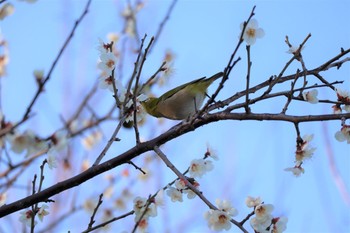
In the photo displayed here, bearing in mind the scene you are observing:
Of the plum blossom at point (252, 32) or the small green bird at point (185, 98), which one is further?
the small green bird at point (185, 98)

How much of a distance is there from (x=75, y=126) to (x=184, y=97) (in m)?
0.98

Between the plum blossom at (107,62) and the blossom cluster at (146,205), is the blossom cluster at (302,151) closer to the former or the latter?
the blossom cluster at (146,205)

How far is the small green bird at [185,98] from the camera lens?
9.92 ft

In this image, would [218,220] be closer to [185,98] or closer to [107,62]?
[107,62]

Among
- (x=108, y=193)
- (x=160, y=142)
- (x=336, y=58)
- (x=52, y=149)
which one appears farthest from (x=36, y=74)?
(x=108, y=193)

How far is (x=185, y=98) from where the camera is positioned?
306 cm

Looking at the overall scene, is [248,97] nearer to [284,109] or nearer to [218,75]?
[284,109]

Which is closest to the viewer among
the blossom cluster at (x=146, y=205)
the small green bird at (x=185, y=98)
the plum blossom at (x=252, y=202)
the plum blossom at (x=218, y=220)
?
the plum blossom at (x=218, y=220)

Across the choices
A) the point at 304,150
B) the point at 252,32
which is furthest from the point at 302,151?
the point at 252,32

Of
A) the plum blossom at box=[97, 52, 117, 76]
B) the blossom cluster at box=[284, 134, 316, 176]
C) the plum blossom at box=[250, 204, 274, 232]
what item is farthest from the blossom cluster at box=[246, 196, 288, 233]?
the plum blossom at box=[97, 52, 117, 76]

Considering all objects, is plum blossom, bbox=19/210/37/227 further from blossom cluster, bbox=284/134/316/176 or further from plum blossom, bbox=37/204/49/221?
blossom cluster, bbox=284/134/316/176

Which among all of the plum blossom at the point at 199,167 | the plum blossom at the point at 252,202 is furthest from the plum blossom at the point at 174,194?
the plum blossom at the point at 252,202

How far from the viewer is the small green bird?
9.92 ft

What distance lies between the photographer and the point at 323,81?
218 centimetres
